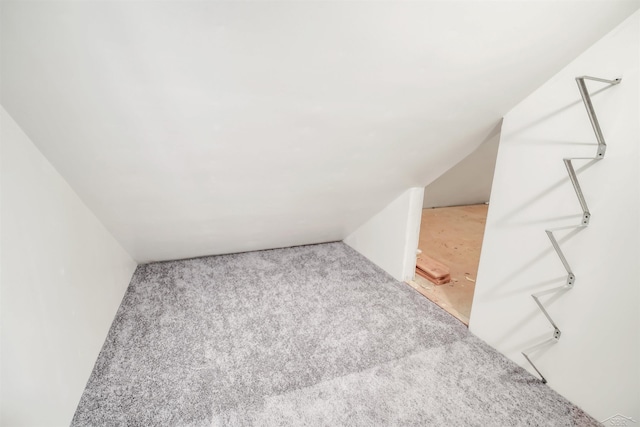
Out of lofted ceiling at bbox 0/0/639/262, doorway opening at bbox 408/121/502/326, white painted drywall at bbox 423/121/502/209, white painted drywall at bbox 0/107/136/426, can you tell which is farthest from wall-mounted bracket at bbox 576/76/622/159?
white painted drywall at bbox 423/121/502/209

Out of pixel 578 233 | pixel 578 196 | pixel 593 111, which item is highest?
pixel 593 111

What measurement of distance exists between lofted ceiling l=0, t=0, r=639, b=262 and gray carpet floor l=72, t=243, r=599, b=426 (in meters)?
0.79

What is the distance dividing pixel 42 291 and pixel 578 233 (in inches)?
86.4

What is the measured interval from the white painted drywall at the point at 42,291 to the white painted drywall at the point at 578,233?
81.8 inches

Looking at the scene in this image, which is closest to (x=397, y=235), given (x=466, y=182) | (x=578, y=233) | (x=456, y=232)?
(x=578, y=233)

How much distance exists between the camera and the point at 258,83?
3.31 ft

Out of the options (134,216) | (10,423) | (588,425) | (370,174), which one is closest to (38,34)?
(10,423)

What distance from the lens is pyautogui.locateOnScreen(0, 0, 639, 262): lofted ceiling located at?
2.65ft

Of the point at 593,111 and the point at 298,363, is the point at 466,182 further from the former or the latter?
the point at 298,363

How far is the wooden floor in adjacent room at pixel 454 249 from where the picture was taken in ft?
7.32

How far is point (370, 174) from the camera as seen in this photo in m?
1.88

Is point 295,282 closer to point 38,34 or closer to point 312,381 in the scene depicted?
point 312,381

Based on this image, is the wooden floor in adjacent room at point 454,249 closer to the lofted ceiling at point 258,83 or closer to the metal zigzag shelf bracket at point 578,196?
the metal zigzag shelf bracket at point 578,196

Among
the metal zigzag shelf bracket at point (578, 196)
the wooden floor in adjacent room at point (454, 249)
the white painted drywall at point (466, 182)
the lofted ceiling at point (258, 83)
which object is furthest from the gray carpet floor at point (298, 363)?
the white painted drywall at point (466, 182)
